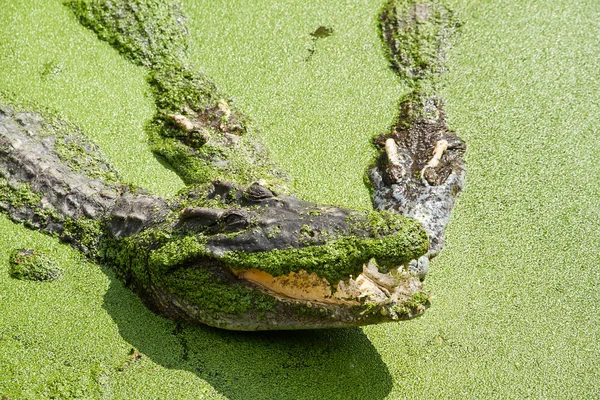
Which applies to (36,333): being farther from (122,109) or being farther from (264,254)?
(122,109)

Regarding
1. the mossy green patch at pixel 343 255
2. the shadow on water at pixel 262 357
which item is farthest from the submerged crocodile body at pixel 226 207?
the shadow on water at pixel 262 357

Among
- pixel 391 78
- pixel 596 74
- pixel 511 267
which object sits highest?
pixel 596 74

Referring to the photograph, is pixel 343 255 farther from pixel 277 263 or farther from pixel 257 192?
pixel 257 192

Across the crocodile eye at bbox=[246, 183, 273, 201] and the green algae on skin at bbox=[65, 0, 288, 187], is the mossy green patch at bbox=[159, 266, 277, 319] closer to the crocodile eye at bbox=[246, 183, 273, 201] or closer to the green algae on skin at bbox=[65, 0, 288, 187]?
the crocodile eye at bbox=[246, 183, 273, 201]

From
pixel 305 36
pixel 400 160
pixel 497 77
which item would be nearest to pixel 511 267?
pixel 400 160

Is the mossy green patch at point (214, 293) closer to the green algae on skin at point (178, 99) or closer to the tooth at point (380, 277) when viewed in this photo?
the tooth at point (380, 277)

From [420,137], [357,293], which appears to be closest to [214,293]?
[357,293]
